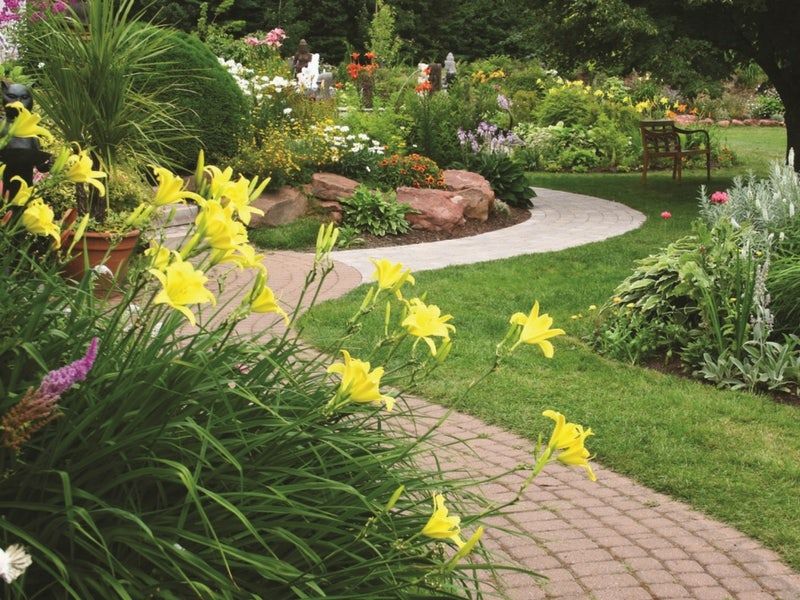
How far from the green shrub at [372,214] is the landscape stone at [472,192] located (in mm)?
1108

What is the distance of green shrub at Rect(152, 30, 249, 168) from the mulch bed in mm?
1960

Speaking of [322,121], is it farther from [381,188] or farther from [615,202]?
[615,202]

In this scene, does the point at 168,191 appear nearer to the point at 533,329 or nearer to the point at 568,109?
the point at 533,329

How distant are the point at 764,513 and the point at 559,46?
10.7 metres

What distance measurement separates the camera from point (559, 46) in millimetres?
14047

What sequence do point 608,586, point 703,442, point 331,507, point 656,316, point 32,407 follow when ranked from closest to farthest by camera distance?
point 32,407 < point 331,507 < point 608,586 < point 703,442 < point 656,316

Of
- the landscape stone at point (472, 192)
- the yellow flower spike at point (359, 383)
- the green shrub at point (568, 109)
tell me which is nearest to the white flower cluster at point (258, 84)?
the landscape stone at point (472, 192)

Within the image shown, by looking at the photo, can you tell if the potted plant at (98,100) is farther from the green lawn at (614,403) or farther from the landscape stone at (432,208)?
the landscape stone at (432,208)

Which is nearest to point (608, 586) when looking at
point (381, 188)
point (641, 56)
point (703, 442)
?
point (703, 442)

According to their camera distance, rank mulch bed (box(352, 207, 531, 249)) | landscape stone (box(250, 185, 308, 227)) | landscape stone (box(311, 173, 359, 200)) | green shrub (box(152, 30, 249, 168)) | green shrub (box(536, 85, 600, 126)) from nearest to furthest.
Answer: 1. green shrub (box(152, 30, 249, 168))
2. landscape stone (box(250, 185, 308, 227))
3. mulch bed (box(352, 207, 531, 249))
4. landscape stone (box(311, 173, 359, 200))
5. green shrub (box(536, 85, 600, 126))

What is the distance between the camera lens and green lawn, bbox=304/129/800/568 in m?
4.61

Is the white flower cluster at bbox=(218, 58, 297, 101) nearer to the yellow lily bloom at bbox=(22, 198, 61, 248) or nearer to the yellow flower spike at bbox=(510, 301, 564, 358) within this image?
the yellow lily bloom at bbox=(22, 198, 61, 248)

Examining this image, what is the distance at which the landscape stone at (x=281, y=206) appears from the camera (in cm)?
1124

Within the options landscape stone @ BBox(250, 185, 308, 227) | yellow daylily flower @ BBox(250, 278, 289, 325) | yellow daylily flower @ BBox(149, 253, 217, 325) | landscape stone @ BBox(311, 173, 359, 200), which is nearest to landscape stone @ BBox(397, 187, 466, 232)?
landscape stone @ BBox(311, 173, 359, 200)
